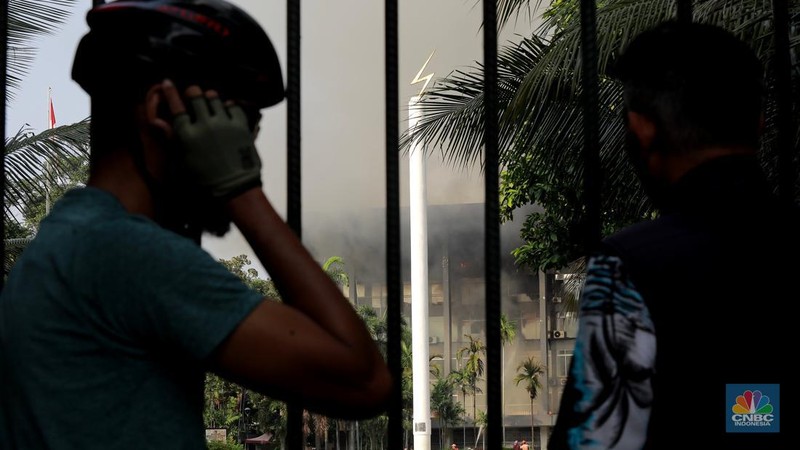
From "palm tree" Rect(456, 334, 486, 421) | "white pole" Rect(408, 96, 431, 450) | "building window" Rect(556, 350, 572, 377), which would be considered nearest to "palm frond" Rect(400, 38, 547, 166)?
"white pole" Rect(408, 96, 431, 450)

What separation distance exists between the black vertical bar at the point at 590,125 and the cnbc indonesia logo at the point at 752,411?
1.54 feet

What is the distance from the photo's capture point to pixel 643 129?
4.25 ft

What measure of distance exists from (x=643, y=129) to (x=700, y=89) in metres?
0.08

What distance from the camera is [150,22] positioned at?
121cm

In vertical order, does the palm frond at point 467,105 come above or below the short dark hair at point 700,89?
above

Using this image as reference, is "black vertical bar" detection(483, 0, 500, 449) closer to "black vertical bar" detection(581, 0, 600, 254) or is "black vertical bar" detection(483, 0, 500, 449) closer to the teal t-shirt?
"black vertical bar" detection(581, 0, 600, 254)

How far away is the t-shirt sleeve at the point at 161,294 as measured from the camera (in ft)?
3.53

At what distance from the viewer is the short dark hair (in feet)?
4.15

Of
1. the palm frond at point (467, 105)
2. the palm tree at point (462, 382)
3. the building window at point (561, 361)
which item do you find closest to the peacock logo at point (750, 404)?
the palm frond at point (467, 105)

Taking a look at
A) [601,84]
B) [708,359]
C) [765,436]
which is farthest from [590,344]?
[601,84]

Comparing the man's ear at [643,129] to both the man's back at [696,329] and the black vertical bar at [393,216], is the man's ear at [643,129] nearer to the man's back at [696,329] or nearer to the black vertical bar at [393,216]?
the man's back at [696,329]

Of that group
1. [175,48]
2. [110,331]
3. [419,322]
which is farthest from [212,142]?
[419,322]

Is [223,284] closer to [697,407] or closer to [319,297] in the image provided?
[319,297]

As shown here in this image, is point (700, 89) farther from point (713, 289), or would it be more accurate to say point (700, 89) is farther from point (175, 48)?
point (175, 48)
